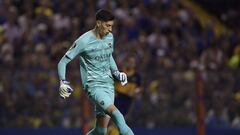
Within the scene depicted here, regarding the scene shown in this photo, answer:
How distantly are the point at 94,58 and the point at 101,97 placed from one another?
0.53 metres

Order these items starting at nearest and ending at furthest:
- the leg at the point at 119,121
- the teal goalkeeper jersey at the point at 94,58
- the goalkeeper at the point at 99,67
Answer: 1. the leg at the point at 119,121
2. the goalkeeper at the point at 99,67
3. the teal goalkeeper jersey at the point at 94,58

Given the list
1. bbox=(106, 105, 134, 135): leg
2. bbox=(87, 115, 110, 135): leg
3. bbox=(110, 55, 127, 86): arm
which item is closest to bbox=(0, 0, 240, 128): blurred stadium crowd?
bbox=(110, 55, 127, 86): arm

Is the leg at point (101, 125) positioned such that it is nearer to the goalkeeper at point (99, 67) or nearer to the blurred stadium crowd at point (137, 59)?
the goalkeeper at point (99, 67)

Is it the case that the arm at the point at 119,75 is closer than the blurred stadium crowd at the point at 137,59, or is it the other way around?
the arm at the point at 119,75

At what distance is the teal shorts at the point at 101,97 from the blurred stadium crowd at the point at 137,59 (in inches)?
120

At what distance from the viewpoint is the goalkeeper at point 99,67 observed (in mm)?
10766

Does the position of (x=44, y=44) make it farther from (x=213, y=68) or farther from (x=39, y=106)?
(x=213, y=68)

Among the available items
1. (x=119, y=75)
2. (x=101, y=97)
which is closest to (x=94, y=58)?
(x=119, y=75)

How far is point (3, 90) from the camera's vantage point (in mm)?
14125

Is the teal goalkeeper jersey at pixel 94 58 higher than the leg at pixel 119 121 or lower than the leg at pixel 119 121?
higher

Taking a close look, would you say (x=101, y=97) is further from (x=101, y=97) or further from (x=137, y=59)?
(x=137, y=59)

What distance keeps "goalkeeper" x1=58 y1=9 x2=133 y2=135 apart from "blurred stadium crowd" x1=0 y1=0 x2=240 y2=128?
294cm

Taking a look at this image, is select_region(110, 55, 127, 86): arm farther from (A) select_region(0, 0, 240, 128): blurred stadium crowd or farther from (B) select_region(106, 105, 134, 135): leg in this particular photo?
(A) select_region(0, 0, 240, 128): blurred stadium crowd

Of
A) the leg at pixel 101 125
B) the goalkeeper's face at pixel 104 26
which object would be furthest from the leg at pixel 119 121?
the goalkeeper's face at pixel 104 26
